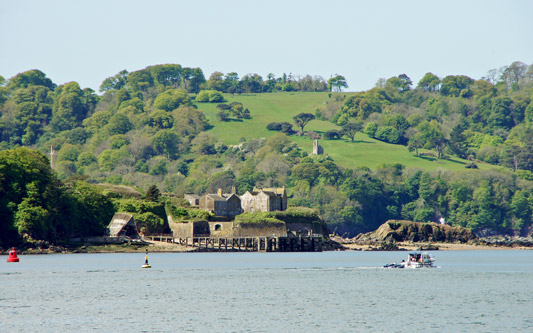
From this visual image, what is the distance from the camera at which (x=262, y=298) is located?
60.1 metres

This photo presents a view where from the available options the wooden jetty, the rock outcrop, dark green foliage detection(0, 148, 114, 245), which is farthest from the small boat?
the rock outcrop

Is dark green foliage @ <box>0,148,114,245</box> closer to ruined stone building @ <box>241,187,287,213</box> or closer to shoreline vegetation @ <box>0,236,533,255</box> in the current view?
shoreline vegetation @ <box>0,236,533,255</box>

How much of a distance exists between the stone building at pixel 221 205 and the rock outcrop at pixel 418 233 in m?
25.1

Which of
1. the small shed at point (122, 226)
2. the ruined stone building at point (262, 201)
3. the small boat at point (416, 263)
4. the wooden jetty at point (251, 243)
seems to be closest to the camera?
the small boat at point (416, 263)

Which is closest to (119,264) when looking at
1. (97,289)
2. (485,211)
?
(97,289)

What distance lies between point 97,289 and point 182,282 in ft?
27.4

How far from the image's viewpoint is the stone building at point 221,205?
14225cm

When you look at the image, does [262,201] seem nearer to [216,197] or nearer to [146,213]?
[216,197]

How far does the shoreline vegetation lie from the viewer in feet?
347

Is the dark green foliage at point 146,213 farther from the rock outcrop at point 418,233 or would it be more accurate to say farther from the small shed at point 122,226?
the rock outcrop at point 418,233

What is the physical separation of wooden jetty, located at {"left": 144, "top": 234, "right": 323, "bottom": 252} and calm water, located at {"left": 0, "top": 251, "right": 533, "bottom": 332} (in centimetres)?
2425

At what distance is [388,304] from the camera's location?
186 feet

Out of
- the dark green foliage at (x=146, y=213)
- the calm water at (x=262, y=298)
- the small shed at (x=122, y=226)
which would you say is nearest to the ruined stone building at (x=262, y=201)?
the dark green foliage at (x=146, y=213)

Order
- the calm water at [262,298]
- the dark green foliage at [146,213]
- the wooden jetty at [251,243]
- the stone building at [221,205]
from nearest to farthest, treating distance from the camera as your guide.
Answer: the calm water at [262,298]
the dark green foliage at [146,213]
the wooden jetty at [251,243]
the stone building at [221,205]
